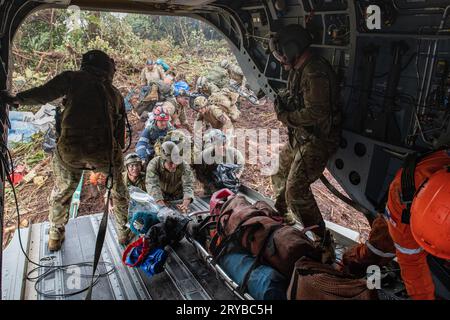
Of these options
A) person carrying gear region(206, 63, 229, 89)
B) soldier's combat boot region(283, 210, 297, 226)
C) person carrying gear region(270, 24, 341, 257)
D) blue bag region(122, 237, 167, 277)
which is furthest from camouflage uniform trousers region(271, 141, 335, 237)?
person carrying gear region(206, 63, 229, 89)

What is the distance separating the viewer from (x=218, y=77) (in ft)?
37.8

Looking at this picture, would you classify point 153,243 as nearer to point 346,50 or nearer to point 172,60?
point 346,50

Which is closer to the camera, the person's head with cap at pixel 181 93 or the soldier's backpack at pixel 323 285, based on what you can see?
the soldier's backpack at pixel 323 285

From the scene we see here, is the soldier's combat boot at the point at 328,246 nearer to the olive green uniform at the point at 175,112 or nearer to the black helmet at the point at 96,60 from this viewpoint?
the black helmet at the point at 96,60

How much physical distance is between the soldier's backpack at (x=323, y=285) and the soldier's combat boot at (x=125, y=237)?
195cm

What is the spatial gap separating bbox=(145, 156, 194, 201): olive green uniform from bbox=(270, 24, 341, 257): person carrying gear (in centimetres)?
158

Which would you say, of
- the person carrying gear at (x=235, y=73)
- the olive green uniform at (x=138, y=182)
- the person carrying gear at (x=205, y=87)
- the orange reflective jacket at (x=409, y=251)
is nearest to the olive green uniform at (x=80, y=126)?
the olive green uniform at (x=138, y=182)

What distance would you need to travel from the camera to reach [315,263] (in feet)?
7.41

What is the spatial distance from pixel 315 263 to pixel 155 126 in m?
4.62

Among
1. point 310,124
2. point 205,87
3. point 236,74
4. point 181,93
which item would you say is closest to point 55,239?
point 310,124

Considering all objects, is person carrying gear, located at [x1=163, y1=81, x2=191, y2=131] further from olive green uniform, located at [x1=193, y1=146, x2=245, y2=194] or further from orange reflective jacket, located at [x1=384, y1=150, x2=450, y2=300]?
orange reflective jacket, located at [x1=384, y1=150, x2=450, y2=300]

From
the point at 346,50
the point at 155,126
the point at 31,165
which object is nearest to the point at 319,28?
the point at 346,50

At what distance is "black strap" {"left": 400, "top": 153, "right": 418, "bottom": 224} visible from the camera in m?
1.75

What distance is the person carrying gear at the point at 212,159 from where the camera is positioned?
5.22m
